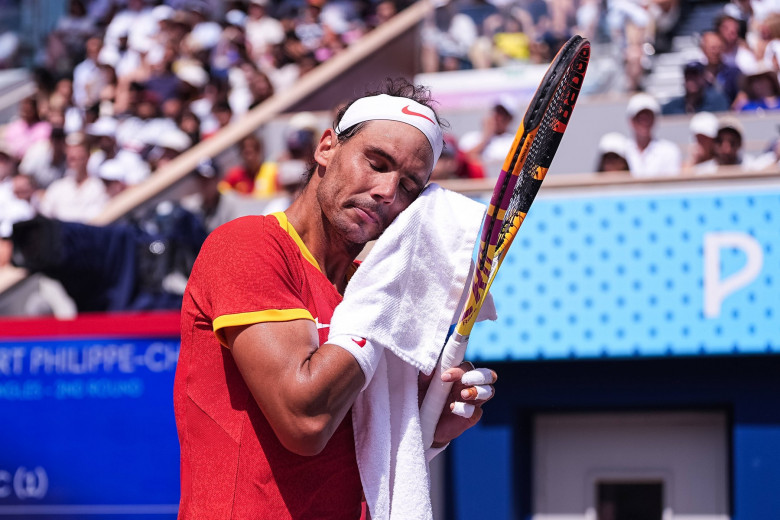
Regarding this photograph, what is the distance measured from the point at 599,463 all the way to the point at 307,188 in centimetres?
452

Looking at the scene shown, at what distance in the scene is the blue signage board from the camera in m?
6.39

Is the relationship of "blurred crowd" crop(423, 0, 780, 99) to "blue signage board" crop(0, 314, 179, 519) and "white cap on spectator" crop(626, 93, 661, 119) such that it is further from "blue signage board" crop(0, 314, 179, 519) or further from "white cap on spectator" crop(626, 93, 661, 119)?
"blue signage board" crop(0, 314, 179, 519)

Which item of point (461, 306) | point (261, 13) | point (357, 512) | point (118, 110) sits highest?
point (261, 13)

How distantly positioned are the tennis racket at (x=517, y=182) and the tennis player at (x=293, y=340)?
0.16 feet

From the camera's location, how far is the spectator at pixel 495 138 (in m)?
8.59

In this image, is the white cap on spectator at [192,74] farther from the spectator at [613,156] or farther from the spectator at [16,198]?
the spectator at [613,156]

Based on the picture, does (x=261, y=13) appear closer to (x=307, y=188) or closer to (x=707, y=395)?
(x=707, y=395)

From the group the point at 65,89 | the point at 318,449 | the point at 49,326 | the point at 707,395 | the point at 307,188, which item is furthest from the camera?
the point at 65,89

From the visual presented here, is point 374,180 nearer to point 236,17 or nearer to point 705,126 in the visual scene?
point 705,126

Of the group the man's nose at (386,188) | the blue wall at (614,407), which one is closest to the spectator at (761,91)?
the blue wall at (614,407)

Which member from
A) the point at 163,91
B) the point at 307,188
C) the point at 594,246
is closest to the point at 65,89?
the point at 163,91

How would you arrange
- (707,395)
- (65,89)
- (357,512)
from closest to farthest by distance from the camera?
(357,512) < (707,395) < (65,89)

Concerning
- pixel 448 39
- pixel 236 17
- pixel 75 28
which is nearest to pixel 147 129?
pixel 236 17

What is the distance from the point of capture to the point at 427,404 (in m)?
2.49
